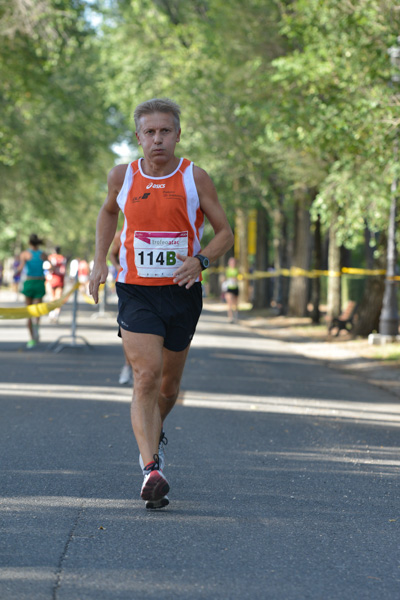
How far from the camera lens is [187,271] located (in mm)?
5492

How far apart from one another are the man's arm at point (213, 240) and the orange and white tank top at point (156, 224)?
55 millimetres

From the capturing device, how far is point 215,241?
5.80 m

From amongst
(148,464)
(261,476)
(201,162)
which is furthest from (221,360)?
(201,162)

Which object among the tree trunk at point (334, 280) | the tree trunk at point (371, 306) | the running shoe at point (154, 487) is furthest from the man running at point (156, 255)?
the tree trunk at point (334, 280)

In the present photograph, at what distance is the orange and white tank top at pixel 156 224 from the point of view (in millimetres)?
5555

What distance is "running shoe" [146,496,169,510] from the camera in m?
5.37

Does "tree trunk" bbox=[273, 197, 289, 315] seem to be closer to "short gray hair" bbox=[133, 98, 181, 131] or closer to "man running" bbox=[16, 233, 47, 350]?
"man running" bbox=[16, 233, 47, 350]

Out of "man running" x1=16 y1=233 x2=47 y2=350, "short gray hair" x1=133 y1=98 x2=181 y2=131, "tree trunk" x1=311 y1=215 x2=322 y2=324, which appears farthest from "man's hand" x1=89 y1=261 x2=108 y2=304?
"tree trunk" x1=311 y1=215 x2=322 y2=324

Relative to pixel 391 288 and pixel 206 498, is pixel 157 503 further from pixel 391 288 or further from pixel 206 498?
pixel 391 288

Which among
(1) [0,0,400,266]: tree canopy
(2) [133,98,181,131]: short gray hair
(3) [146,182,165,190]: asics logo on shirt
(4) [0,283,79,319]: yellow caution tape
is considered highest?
(1) [0,0,400,266]: tree canopy

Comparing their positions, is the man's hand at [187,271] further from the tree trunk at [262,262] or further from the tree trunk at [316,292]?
the tree trunk at [262,262]

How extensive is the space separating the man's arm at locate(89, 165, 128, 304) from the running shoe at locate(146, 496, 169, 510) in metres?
1.19

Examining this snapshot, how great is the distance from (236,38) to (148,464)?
70.5ft

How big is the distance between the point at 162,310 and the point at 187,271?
0.27 meters
